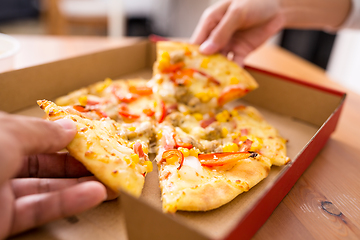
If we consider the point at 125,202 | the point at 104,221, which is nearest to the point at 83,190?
the point at 125,202

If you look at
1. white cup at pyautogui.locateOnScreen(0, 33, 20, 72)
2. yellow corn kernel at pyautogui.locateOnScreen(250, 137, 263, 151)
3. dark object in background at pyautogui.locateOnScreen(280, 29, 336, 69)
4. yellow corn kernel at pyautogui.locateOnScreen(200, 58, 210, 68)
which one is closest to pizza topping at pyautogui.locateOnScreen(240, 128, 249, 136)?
yellow corn kernel at pyautogui.locateOnScreen(250, 137, 263, 151)

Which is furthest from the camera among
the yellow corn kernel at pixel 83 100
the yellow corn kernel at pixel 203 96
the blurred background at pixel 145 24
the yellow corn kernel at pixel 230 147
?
the blurred background at pixel 145 24

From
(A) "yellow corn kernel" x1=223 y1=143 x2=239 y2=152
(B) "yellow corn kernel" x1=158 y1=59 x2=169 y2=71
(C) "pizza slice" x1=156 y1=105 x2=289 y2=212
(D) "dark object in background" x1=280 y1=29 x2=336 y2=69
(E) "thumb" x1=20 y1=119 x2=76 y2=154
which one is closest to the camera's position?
(E) "thumb" x1=20 y1=119 x2=76 y2=154

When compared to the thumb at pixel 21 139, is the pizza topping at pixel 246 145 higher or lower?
lower

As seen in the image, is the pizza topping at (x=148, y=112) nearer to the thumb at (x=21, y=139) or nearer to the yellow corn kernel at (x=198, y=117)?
the yellow corn kernel at (x=198, y=117)

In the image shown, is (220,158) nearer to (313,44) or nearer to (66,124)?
(66,124)

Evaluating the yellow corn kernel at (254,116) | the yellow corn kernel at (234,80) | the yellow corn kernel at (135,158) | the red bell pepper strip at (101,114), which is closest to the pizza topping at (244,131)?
the yellow corn kernel at (254,116)

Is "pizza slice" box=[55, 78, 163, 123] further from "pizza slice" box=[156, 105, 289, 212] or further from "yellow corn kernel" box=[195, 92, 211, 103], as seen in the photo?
"yellow corn kernel" box=[195, 92, 211, 103]
